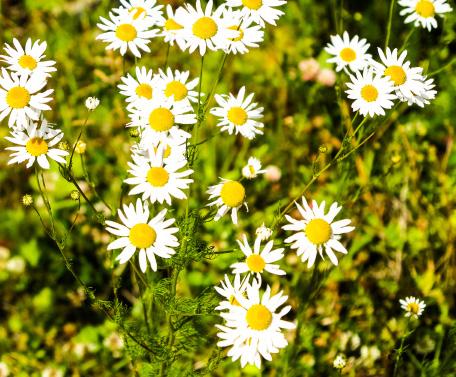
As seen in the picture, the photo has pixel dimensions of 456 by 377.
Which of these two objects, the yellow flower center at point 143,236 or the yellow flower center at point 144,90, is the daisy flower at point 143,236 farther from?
the yellow flower center at point 144,90

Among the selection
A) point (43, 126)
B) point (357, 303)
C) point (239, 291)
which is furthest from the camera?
point (357, 303)

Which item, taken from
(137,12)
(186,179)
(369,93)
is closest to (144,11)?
(137,12)

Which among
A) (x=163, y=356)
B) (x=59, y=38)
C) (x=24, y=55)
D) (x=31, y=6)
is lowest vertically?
(x=163, y=356)

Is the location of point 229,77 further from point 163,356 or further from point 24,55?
point 163,356

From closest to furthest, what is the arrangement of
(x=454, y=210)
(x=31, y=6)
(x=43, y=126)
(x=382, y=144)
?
(x=43, y=126), (x=454, y=210), (x=382, y=144), (x=31, y=6)

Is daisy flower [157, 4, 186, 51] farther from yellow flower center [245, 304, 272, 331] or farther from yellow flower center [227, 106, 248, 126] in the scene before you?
yellow flower center [245, 304, 272, 331]

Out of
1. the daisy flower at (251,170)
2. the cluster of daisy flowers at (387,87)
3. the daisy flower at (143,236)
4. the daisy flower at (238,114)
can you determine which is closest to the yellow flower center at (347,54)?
the cluster of daisy flowers at (387,87)

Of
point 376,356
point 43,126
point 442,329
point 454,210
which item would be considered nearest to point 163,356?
point 43,126
